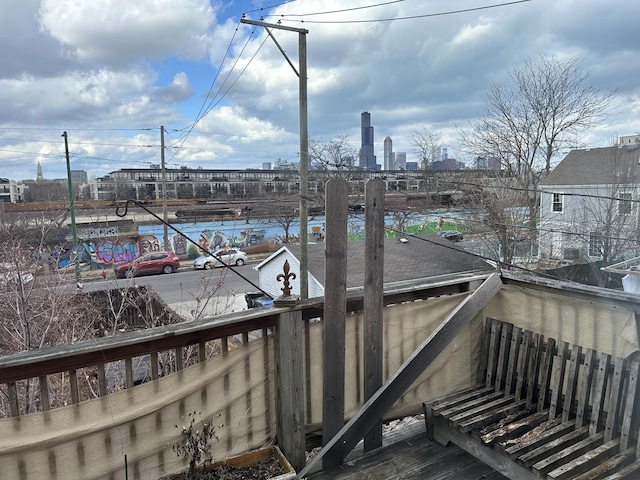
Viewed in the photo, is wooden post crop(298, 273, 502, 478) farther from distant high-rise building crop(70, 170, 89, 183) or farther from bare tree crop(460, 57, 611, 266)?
distant high-rise building crop(70, 170, 89, 183)

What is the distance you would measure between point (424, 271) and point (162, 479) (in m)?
12.5

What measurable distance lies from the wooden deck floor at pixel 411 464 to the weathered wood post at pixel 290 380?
0.68 ft

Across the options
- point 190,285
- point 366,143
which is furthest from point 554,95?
point 190,285

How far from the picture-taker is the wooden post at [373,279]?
2.27 metres

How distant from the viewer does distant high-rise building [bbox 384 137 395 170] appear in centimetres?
1760

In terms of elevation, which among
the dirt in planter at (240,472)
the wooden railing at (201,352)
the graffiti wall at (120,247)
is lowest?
the graffiti wall at (120,247)

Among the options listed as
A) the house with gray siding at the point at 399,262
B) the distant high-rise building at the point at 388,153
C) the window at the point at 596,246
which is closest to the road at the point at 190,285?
the house with gray siding at the point at 399,262

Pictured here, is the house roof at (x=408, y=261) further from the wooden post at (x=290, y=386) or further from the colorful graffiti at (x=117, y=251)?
the colorful graffiti at (x=117, y=251)

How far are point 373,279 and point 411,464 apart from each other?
41.1 inches

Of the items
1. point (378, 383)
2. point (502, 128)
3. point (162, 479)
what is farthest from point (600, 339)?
point (502, 128)

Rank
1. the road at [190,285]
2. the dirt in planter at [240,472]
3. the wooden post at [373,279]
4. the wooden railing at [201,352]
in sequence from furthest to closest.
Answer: the road at [190,285], the wooden post at [373,279], the dirt in planter at [240,472], the wooden railing at [201,352]

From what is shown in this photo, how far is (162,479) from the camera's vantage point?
6.15 ft

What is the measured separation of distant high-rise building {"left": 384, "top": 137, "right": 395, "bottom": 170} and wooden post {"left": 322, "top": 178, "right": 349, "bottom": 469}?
14.8 metres

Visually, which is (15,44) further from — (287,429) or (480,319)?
(480,319)
